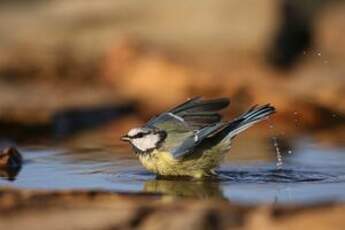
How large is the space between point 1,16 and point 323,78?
3.80 m

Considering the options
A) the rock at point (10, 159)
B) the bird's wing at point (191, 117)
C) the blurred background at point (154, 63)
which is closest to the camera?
the bird's wing at point (191, 117)

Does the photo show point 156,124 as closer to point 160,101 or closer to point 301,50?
point 160,101

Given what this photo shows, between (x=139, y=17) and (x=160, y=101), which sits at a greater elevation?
(x=139, y=17)

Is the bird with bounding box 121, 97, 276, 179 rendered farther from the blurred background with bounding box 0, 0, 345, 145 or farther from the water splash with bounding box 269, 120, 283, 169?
the blurred background with bounding box 0, 0, 345, 145

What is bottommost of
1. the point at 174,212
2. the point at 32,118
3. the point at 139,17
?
the point at 174,212

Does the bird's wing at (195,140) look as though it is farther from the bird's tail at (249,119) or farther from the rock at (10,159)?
the rock at (10,159)

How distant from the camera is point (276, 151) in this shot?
770 cm

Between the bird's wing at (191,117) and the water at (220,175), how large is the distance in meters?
0.30

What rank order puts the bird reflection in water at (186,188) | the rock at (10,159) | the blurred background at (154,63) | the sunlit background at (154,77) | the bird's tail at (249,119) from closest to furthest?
the bird reflection in water at (186,188) → the bird's tail at (249,119) → the rock at (10,159) → the sunlit background at (154,77) → the blurred background at (154,63)

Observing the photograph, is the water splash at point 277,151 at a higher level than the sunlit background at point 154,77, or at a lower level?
lower

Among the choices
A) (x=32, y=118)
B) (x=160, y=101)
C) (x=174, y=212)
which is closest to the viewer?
(x=174, y=212)

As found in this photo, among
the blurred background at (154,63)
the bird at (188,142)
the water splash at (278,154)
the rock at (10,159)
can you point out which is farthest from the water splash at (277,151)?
the rock at (10,159)

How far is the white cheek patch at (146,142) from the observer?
263 inches

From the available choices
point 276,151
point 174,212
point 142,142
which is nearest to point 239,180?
point 142,142
